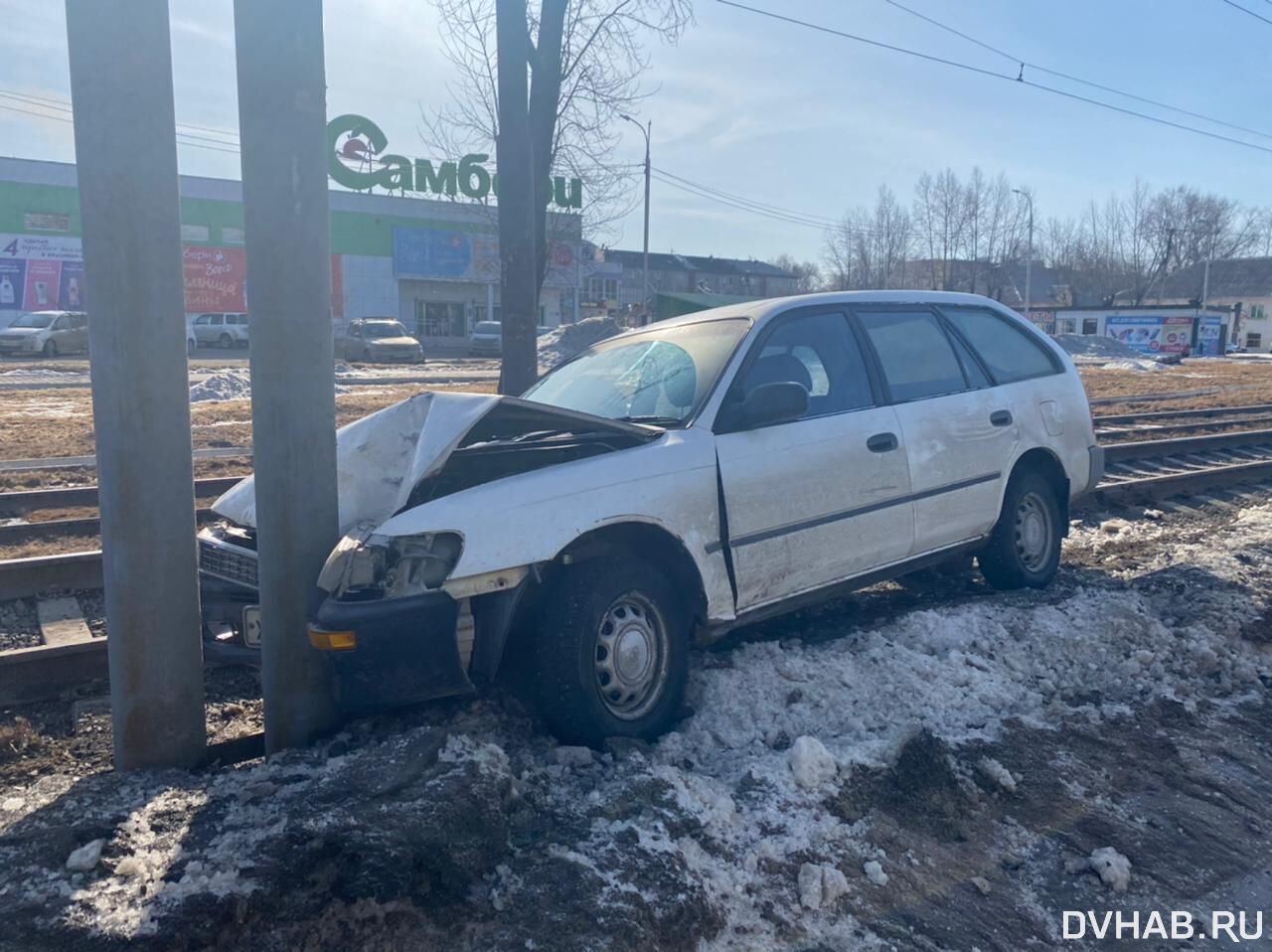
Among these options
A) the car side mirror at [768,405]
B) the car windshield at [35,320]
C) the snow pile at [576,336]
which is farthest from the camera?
the snow pile at [576,336]

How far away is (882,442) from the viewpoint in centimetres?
502

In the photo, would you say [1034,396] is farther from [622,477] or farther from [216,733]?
[216,733]

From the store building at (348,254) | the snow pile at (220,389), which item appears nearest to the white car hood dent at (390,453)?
the snow pile at (220,389)

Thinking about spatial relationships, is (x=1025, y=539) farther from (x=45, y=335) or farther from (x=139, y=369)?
(x=45, y=335)

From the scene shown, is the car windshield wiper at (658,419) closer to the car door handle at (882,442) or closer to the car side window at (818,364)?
the car side window at (818,364)

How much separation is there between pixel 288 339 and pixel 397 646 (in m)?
1.13

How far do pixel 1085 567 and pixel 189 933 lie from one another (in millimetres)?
5922

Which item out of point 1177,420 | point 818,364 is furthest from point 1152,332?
point 818,364

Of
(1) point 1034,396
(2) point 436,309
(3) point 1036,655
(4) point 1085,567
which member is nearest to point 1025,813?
(3) point 1036,655

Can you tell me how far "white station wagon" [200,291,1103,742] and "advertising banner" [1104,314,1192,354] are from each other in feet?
187

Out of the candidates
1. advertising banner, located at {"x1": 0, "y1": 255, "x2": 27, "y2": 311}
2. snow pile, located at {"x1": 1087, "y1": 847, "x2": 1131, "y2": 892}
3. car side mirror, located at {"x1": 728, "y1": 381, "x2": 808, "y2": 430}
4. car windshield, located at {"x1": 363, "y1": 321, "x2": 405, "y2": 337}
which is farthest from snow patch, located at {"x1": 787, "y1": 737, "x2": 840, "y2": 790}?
advertising banner, located at {"x1": 0, "y1": 255, "x2": 27, "y2": 311}

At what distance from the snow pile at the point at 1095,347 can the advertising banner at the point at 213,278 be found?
38792mm

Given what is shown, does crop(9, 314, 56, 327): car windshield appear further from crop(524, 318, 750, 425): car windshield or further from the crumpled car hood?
the crumpled car hood

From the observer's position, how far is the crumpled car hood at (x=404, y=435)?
4090 mm
